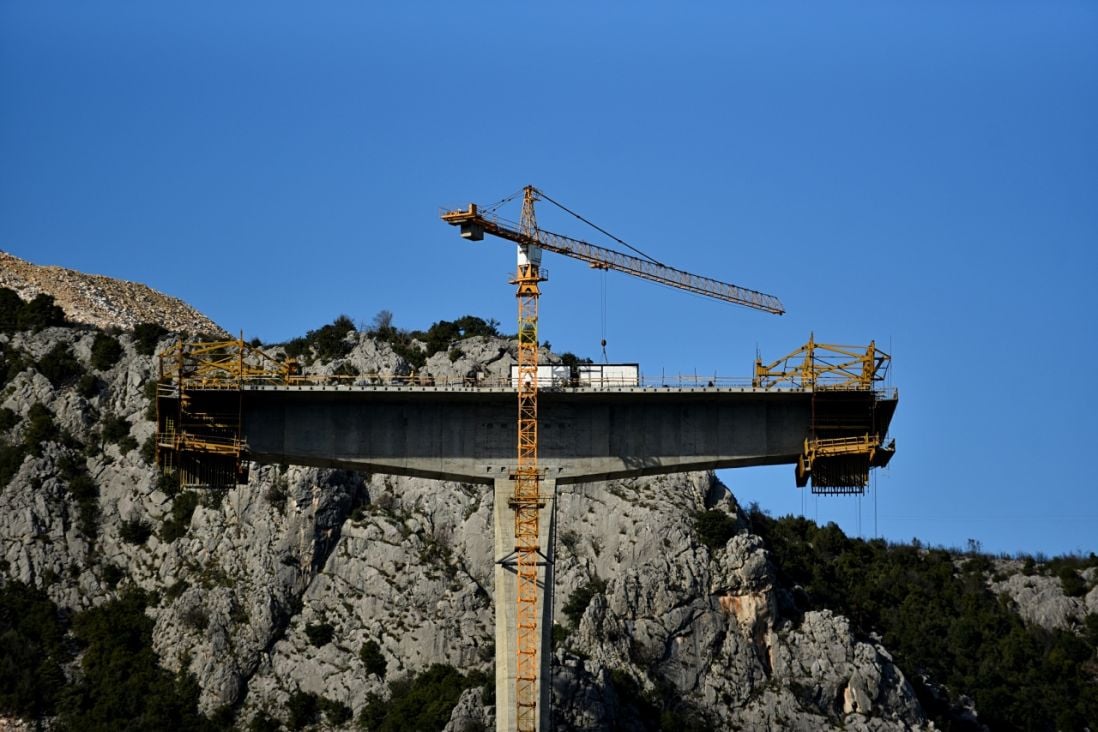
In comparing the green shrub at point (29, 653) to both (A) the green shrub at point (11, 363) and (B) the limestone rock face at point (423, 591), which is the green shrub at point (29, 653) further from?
(A) the green shrub at point (11, 363)

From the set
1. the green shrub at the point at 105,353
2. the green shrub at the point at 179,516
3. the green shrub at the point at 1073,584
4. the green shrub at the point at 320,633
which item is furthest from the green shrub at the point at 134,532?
the green shrub at the point at 1073,584

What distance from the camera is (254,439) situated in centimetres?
9125

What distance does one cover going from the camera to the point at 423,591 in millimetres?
121438

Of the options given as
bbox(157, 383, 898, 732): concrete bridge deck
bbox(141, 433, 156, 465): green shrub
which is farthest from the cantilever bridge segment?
bbox(141, 433, 156, 465): green shrub

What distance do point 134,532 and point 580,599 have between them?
1144 inches

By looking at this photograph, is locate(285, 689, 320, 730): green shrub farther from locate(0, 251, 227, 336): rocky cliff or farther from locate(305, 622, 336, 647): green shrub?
locate(0, 251, 227, 336): rocky cliff

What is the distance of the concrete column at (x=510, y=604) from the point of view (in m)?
88.3

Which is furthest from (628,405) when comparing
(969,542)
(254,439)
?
(969,542)

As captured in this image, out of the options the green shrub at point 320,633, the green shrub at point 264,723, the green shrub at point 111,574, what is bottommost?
the green shrub at point 264,723

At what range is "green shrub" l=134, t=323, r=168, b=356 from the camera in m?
141

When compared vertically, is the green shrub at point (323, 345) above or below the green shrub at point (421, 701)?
above

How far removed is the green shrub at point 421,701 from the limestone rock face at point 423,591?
2.92 ft

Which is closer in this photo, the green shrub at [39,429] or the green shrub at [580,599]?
the green shrub at [580,599]

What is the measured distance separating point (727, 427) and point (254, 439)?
20.7 metres
